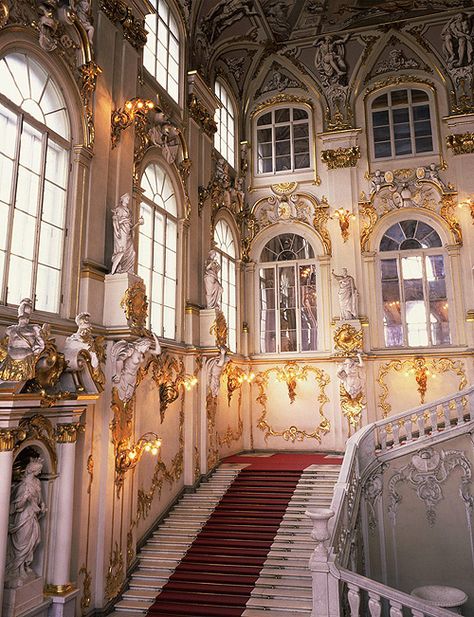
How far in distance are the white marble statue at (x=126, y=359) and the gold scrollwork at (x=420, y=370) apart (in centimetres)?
827

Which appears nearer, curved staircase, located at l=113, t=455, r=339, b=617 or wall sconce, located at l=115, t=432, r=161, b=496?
curved staircase, located at l=113, t=455, r=339, b=617

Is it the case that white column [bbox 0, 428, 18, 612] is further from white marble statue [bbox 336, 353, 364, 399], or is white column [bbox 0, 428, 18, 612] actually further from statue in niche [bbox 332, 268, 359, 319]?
statue in niche [bbox 332, 268, 359, 319]

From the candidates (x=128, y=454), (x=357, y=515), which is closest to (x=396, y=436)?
(x=357, y=515)

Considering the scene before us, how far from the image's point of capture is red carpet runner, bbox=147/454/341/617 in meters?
7.98

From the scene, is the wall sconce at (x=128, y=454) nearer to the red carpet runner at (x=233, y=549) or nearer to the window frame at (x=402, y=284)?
the red carpet runner at (x=233, y=549)

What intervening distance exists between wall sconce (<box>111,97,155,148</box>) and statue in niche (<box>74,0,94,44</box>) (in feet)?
4.00

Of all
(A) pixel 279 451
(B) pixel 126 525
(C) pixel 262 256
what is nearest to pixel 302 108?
(C) pixel 262 256

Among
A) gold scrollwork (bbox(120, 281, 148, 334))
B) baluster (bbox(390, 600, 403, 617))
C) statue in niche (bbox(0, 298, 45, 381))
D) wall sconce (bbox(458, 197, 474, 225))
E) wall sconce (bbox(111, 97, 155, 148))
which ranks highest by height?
wall sconce (bbox(458, 197, 474, 225))

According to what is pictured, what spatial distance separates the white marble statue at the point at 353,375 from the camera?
14406 mm

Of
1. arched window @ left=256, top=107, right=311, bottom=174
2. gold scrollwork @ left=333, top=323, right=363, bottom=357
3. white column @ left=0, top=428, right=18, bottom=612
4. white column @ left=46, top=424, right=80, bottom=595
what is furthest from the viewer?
arched window @ left=256, top=107, right=311, bottom=174

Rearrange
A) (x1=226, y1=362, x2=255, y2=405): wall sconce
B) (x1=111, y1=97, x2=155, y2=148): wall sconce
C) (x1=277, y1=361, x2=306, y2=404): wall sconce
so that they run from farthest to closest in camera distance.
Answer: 1. (x1=277, y1=361, x2=306, y2=404): wall sconce
2. (x1=226, y1=362, x2=255, y2=405): wall sconce
3. (x1=111, y1=97, x2=155, y2=148): wall sconce

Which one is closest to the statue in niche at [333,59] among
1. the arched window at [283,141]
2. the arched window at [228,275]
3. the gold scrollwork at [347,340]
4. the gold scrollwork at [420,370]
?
the arched window at [283,141]

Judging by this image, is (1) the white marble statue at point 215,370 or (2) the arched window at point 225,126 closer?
(1) the white marble statue at point 215,370

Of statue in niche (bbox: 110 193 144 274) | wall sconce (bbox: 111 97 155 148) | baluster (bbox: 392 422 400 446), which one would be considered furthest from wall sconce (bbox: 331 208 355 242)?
statue in niche (bbox: 110 193 144 274)
